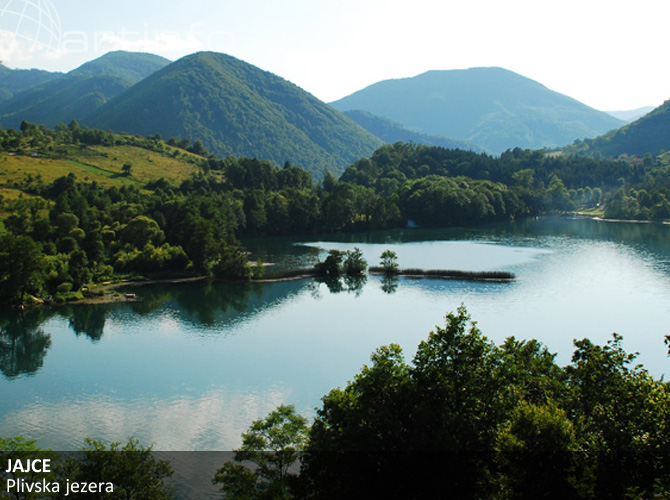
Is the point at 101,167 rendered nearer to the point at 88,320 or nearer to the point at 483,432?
the point at 88,320

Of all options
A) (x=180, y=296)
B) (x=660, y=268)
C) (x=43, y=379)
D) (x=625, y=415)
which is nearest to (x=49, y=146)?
(x=180, y=296)

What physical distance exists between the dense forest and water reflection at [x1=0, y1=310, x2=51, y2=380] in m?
4.81

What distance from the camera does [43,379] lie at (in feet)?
124

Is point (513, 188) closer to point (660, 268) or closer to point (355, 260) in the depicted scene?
point (660, 268)

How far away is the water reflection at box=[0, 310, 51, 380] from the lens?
133 feet

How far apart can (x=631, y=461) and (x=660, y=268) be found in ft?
208

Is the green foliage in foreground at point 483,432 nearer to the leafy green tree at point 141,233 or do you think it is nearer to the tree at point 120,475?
the tree at point 120,475

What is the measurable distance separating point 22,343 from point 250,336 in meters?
18.5

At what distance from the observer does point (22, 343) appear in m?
45.7

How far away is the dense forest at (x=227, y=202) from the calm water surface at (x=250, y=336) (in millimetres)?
6673

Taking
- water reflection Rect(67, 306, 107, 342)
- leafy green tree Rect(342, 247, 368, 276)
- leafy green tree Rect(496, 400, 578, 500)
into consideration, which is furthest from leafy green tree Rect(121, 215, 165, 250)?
leafy green tree Rect(496, 400, 578, 500)

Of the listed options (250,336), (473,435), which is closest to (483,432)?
(473,435)

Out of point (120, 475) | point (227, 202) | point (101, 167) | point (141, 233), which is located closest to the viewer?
→ point (120, 475)

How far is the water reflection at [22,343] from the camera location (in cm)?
4044
